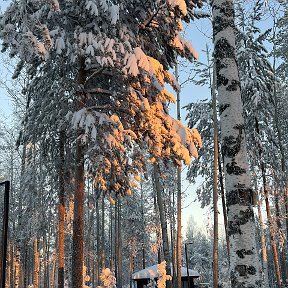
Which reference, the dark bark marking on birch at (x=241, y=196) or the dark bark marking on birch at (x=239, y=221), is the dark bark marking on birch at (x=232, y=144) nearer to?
Answer: the dark bark marking on birch at (x=241, y=196)

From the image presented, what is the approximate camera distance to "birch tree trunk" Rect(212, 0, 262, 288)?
165 inches

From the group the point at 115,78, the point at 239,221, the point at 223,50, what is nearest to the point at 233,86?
the point at 223,50

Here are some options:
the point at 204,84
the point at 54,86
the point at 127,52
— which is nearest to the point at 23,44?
the point at 127,52

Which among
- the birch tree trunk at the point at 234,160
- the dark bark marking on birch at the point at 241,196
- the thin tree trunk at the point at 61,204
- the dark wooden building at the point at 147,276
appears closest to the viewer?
the birch tree trunk at the point at 234,160

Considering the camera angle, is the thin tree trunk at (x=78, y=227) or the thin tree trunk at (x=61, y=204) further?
the thin tree trunk at (x=61, y=204)

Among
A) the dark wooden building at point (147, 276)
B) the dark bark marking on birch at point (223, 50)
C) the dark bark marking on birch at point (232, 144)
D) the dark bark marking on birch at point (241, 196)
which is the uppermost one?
the dark bark marking on birch at point (223, 50)

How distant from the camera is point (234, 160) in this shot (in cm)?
452

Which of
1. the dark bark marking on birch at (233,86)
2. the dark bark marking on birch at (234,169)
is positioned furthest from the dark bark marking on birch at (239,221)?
the dark bark marking on birch at (233,86)

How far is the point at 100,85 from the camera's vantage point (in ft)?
35.3

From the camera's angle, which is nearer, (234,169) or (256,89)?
(234,169)

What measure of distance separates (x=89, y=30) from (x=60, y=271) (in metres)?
8.26

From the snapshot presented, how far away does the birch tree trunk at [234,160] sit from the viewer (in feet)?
13.8

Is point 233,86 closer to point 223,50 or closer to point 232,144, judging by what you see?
point 223,50

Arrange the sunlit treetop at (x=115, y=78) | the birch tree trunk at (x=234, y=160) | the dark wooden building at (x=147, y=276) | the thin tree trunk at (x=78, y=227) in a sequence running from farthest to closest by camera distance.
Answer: the dark wooden building at (x=147, y=276) < the thin tree trunk at (x=78, y=227) < the sunlit treetop at (x=115, y=78) < the birch tree trunk at (x=234, y=160)
